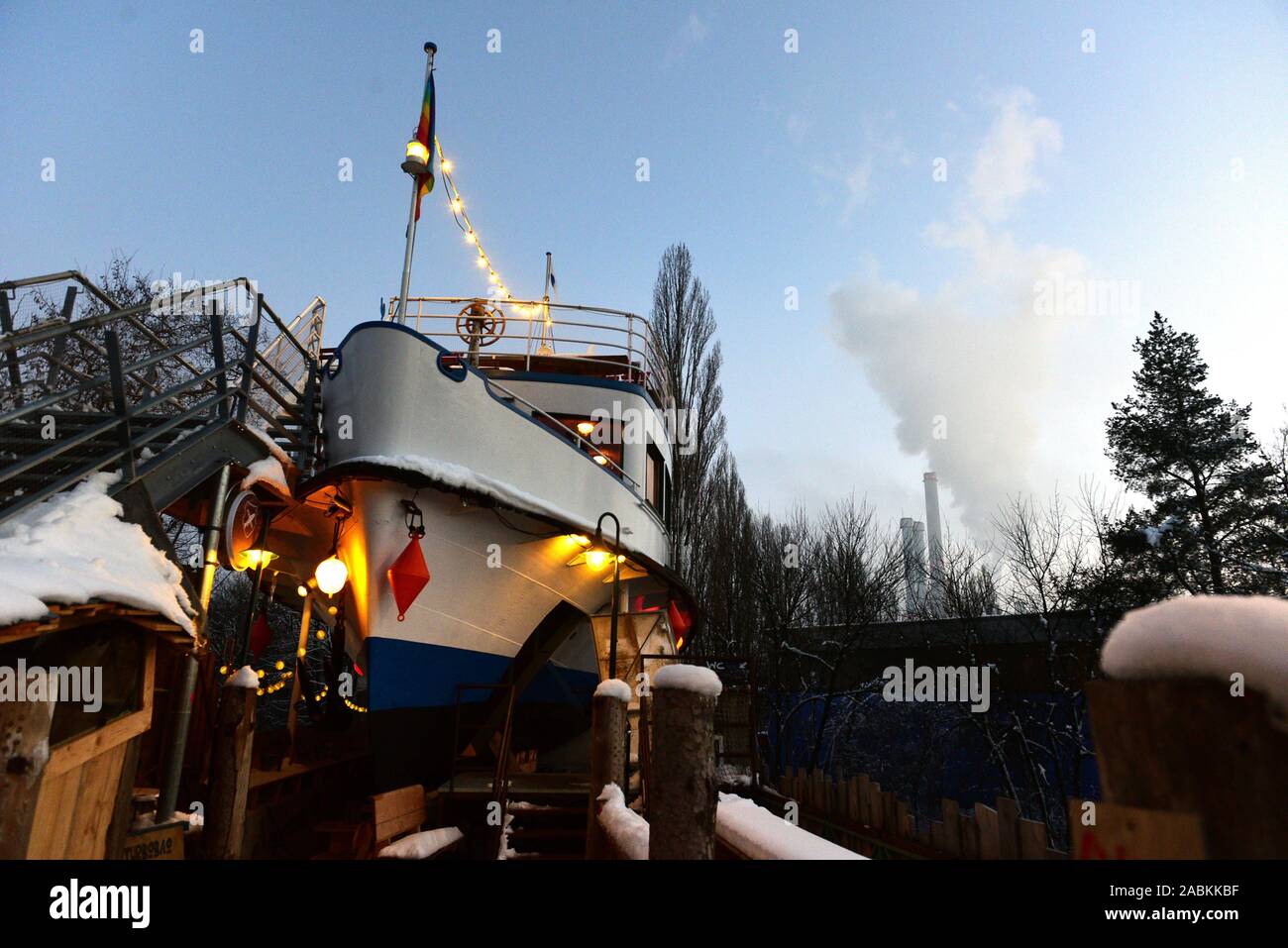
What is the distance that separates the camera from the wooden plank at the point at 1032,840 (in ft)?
16.3

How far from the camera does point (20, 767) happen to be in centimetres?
232

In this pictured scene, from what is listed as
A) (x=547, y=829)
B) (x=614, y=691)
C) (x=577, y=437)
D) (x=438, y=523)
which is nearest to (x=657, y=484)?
(x=577, y=437)

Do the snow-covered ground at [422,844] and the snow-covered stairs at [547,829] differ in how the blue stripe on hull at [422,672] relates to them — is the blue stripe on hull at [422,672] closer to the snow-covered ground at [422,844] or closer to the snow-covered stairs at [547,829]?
the snow-covered ground at [422,844]

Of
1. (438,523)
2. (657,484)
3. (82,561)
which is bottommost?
(82,561)

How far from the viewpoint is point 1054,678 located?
13273 mm

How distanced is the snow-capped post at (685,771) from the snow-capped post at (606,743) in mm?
2170

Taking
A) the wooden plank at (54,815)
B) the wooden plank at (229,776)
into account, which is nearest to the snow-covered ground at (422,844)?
the wooden plank at (229,776)

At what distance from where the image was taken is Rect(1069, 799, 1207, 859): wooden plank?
69 cm

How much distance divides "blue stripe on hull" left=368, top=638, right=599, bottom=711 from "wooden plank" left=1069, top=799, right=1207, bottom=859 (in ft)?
21.5

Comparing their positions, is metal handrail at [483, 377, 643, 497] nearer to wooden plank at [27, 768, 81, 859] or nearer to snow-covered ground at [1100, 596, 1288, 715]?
wooden plank at [27, 768, 81, 859]

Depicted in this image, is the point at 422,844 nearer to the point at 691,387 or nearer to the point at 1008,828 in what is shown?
the point at 1008,828

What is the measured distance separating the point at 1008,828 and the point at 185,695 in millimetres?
6200
